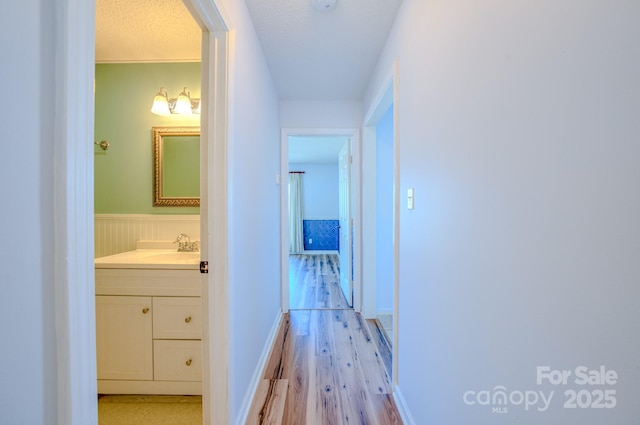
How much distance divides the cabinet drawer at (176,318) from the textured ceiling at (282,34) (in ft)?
5.92

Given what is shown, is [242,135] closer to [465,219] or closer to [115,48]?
[465,219]

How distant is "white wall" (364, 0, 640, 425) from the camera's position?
0.45m

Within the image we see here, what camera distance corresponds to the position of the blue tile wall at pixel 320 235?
6938 millimetres

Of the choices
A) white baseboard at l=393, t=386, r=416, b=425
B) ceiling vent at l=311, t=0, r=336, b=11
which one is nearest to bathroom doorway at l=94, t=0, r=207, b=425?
ceiling vent at l=311, t=0, r=336, b=11

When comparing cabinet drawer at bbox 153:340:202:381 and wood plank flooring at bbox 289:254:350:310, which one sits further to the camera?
wood plank flooring at bbox 289:254:350:310

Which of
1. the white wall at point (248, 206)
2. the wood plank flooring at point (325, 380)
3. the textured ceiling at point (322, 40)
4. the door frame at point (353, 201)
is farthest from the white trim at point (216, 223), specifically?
the door frame at point (353, 201)

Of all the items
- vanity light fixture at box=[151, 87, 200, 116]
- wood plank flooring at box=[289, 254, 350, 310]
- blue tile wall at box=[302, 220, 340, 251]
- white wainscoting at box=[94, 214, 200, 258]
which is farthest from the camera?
blue tile wall at box=[302, 220, 340, 251]

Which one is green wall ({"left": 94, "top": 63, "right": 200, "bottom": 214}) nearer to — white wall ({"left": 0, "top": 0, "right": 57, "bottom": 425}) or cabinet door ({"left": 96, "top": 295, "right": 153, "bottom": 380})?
cabinet door ({"left": 96, "top": 295, "right": 153, "bottom": 380})

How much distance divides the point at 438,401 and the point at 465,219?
0.77 m

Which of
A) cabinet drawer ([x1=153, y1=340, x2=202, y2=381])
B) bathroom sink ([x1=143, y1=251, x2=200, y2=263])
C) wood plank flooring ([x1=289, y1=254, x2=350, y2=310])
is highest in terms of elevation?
bathroom sink ([x1=143, y1=251, x2=200, y2=263])

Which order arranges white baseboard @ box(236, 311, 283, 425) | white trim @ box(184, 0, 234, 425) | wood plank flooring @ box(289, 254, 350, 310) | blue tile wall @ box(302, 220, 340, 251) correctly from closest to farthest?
white trim @ box(184, 0, 234, 425)
white baseboard @ box(236, 311, 283, 425)
wood plank flooring @ box(289, 254, 350, 310)
blue tile wall @ box(302, 220, 340, 251)

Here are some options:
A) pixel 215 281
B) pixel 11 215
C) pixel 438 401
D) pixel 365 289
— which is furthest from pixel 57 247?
pixel 365 289

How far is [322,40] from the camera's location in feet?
6.30

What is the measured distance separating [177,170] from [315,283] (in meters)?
2.78
